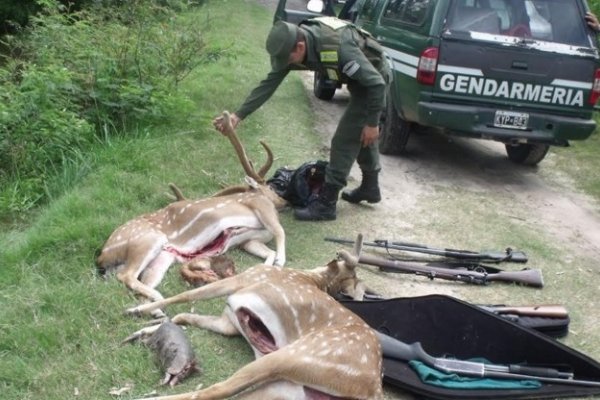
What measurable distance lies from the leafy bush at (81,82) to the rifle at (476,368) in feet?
14.3

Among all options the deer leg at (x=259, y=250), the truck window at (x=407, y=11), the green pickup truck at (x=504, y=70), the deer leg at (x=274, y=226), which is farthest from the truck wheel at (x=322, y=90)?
the deer leg at (x=259, y=250)

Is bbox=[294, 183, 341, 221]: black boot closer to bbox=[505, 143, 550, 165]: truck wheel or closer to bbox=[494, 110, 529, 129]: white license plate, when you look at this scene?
bbox=[494, 110, 529, 129]: white license plate

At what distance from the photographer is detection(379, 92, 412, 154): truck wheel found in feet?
28.4

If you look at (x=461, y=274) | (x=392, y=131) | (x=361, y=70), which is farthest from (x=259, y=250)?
(x=392, y=131)

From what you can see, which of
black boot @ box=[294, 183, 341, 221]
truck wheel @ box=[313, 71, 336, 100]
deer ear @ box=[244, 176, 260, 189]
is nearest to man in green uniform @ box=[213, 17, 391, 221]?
black boot @ box=[294, 183, 341, 221]

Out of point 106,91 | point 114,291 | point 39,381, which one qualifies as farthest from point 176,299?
point 106,91

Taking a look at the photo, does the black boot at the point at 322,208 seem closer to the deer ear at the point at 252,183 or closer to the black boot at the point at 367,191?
the black boot at the point at 367,191

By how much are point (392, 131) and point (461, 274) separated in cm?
339

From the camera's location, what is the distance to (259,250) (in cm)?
579

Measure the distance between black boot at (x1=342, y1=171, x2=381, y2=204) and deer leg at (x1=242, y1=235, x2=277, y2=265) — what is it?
→ 1521mm

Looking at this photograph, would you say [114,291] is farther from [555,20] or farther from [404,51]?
[555,20]

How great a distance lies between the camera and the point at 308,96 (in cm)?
1234

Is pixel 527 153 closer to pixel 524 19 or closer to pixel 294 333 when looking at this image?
pixel 524 19

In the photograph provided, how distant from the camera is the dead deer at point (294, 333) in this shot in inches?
142
